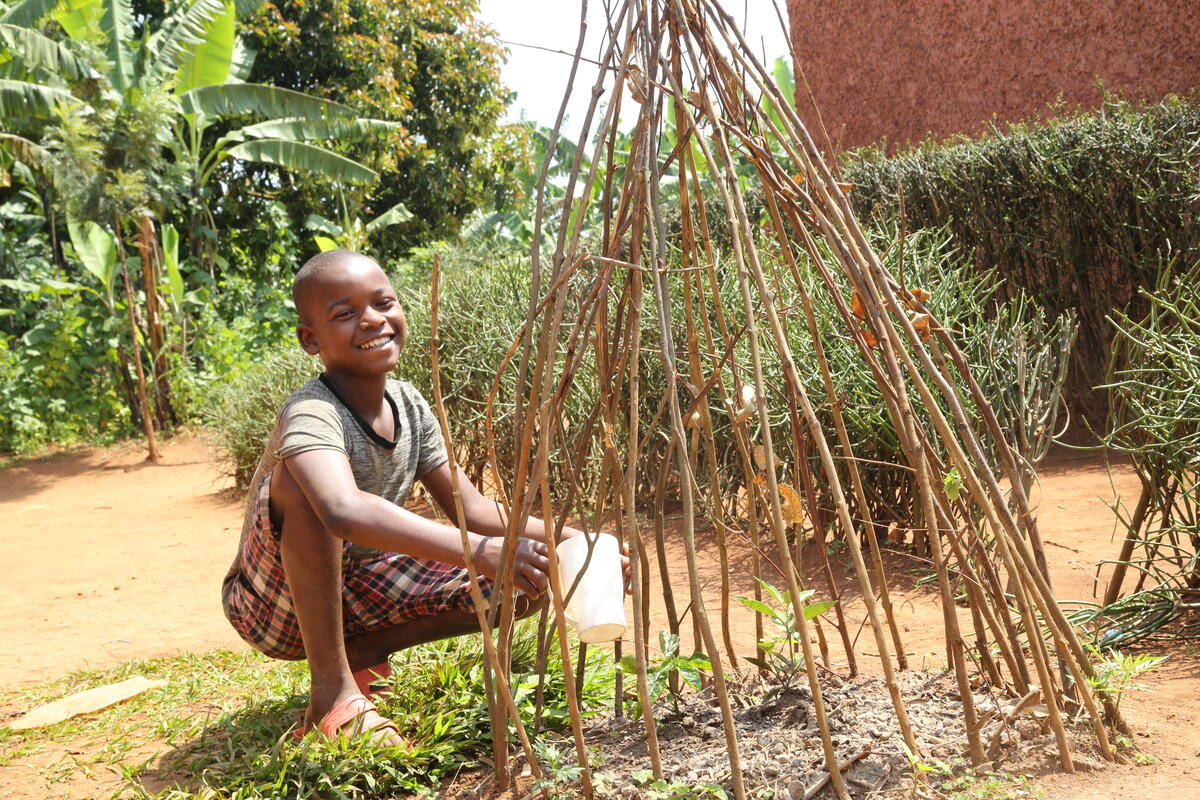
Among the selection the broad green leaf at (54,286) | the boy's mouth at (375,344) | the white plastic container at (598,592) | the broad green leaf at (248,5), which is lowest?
the white plastic container at (598,592)

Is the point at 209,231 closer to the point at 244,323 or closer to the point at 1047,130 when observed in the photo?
the point at 244,323

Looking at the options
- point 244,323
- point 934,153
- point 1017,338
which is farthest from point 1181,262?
point 244,323

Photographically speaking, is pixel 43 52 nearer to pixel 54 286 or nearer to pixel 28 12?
pixel 28 12

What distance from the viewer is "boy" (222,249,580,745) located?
1.98 m

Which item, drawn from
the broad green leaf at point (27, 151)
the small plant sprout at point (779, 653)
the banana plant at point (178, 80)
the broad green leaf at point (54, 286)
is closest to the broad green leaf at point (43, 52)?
the banana plant at point (178, 80)

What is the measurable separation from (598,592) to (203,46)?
11643mm

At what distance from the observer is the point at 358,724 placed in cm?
208

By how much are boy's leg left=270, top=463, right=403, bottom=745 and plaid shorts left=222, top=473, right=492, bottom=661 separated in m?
0.13

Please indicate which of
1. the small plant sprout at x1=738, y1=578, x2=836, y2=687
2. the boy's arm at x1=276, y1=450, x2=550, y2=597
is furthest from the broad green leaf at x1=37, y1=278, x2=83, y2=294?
the small plant sprout at x1=738, y1=578, x2=836, y2=687

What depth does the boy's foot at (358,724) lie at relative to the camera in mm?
2072

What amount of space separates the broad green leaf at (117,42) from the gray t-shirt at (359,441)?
10278 mm

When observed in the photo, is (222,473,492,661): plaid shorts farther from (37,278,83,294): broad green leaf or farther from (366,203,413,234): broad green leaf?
(366,203,413,234): broad green leaf

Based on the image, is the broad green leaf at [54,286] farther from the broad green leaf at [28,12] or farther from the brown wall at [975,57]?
the brown wall at [975,57]

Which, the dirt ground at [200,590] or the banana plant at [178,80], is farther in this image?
the banana plant at [178,80]
